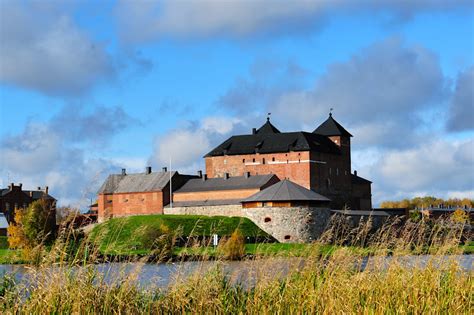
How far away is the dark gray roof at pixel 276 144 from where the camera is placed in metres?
52.9

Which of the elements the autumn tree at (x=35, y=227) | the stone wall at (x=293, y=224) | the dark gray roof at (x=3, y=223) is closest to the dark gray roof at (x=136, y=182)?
the dark gray roof at (x=3, y=223)

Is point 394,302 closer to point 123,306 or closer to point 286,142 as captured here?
point 123,306

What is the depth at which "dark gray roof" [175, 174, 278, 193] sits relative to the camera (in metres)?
49.4

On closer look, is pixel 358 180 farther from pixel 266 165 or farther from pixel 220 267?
pixel 220 267

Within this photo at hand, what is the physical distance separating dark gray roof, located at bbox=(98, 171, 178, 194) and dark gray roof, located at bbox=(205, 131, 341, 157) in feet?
16.4

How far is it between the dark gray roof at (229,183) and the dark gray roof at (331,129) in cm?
936

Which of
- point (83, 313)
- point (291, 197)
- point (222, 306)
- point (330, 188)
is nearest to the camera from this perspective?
point (83, 313)

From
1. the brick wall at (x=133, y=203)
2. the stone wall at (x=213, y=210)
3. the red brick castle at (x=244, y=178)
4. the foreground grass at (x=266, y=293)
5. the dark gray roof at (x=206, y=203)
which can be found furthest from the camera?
the brick wall at (x=133, y=203)

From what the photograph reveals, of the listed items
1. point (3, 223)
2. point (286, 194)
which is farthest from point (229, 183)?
point (3, 223)

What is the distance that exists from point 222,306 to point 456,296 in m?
2.31

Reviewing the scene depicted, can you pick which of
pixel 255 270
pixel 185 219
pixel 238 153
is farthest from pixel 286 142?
pixel 255 270

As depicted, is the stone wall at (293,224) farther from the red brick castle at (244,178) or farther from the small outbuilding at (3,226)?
the small outbuilding at (3,226)

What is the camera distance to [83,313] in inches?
248

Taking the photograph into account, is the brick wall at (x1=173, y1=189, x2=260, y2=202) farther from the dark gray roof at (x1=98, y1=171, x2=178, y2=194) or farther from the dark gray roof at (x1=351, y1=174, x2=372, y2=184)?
the dark gray roof at (x1=351, y1=174, x2=372, y2=184)
